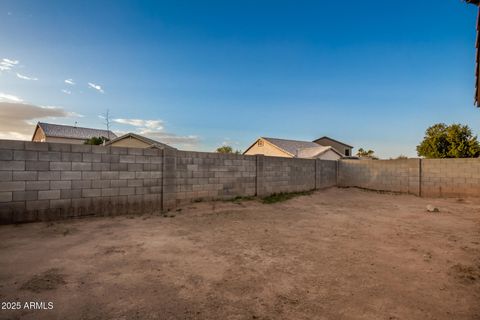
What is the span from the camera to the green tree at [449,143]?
65.2ft

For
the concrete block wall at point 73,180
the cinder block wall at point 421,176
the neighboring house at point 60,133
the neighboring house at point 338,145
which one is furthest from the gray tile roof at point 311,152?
the neighboring house at point 60,133

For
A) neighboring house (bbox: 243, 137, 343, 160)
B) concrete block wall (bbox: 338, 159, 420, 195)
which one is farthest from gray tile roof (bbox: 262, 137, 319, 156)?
concrete block wall (bbox: 338, 159, 420, 195)

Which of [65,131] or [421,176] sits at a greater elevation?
[65,131]

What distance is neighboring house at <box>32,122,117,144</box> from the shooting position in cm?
2394

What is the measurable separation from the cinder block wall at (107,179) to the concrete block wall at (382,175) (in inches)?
272

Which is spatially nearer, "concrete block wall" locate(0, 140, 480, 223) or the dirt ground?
the dirt ground

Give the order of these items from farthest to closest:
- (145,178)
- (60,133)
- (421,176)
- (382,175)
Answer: (60,133) < (382,175) < (421,176) < (145,178)

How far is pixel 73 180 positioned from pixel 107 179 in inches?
27.5

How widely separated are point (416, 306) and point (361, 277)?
2.18 ft

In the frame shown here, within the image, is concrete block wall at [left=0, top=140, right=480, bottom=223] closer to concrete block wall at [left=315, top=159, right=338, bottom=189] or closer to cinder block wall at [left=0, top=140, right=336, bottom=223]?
cinder block wall at [left=0, top=140, right=336, bottom=223]

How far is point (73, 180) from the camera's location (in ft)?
17.4

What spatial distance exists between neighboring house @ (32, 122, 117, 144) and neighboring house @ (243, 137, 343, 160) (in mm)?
16359

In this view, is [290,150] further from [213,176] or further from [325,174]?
[213,176]

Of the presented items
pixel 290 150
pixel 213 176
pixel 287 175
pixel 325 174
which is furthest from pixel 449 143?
pixel 213 176
